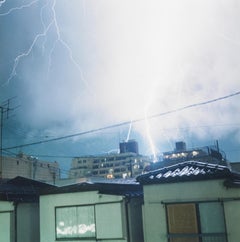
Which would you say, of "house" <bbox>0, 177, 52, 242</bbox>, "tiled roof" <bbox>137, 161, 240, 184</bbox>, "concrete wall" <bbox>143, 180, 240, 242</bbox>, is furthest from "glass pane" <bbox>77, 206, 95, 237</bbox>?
"house" <bbox>0, 177, 52, 242</bbox>

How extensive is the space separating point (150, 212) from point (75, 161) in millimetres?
116727

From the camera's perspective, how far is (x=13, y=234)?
15953 millimetres

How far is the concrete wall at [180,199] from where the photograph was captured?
1132 centimetres

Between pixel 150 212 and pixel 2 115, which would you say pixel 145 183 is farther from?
pixel 2 115

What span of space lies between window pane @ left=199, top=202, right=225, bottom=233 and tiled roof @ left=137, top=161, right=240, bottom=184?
39.2 inches

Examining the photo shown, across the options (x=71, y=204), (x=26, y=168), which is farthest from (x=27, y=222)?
(x=26, y=168)

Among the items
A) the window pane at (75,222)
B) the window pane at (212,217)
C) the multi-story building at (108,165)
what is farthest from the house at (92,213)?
the multi-story building at (108,165)

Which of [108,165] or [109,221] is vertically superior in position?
[108,165]

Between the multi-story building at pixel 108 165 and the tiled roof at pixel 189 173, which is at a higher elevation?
the multi-story building at pixel 108 165

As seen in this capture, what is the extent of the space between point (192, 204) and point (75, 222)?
5284 millimetres

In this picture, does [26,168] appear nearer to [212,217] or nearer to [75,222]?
[75,222]

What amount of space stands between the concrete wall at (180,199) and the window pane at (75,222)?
266 cm

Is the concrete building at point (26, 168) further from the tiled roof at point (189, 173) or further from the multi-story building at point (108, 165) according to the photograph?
the multi-story building at point (108, 165)

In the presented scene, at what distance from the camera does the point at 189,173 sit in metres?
12.3
